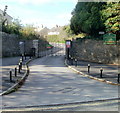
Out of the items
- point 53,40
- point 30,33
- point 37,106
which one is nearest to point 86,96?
point 37,106

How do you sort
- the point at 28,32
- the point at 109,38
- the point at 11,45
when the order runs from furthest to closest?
the point at 28,32 → the point at 11,45 → the point at 109,38

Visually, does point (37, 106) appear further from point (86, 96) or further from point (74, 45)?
point (74, 45)

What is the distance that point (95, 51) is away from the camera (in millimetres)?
26328

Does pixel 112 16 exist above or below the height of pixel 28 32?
below

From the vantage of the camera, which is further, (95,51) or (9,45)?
(9,45)

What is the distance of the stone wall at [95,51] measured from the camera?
2364cm

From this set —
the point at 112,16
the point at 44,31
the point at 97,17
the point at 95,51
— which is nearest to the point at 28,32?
the point at 95,51

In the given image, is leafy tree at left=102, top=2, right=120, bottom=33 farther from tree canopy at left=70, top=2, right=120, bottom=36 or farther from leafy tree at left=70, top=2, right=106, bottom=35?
leafy tree at left=70, top=2, right=106, bottom=35

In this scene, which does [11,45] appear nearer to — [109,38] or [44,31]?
[109,38]

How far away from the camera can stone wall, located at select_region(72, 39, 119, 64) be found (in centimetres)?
2364

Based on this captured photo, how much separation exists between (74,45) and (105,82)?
751 inches

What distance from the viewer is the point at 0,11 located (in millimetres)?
35312

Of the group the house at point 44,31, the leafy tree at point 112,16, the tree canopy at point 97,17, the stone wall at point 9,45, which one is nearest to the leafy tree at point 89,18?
the tree canopy at point 97,17

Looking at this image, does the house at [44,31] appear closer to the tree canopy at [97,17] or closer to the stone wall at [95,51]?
the stone wall at [95,51]
